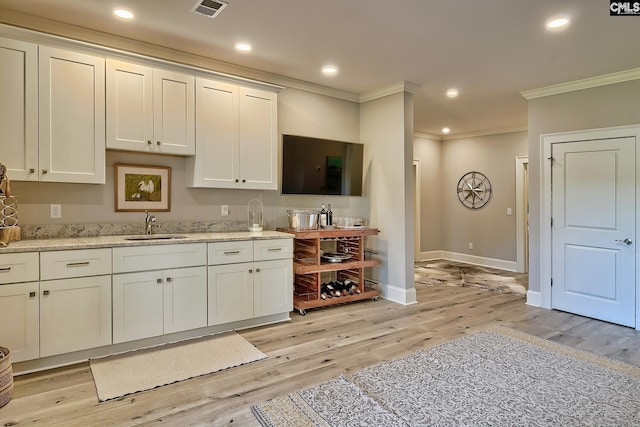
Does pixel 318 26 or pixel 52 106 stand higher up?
pixel 318 26

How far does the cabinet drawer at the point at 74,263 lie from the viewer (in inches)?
106

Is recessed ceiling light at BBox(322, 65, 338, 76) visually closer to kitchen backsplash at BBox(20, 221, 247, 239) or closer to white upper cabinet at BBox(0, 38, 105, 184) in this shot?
kitchen backsplash at BBox(20, 221, 247, 239)

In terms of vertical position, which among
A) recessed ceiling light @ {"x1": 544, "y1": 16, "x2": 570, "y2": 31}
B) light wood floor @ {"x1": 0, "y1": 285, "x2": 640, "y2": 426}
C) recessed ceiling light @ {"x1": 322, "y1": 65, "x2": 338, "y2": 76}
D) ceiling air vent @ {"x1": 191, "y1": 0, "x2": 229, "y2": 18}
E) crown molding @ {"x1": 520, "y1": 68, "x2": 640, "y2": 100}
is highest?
recessed ceiling light @ {"x1": 322, "y1": 65, "x2": 338, "y2": 76}

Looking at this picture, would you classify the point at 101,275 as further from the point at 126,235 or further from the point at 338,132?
the point at 338,132

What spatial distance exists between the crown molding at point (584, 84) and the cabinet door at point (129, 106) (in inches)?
174

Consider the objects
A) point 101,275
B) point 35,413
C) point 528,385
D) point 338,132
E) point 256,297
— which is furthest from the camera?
point 338,132

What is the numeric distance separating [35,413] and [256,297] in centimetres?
186

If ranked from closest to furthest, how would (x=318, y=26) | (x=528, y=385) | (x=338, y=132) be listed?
(x=528, y=385) → (x=318, y=26) → (x=338, y=132)

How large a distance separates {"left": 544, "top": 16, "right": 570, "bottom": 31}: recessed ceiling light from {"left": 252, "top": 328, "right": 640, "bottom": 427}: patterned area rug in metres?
2.71

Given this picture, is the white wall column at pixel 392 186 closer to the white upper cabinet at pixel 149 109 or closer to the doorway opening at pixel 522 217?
the white upper cabinet at pixel 149 109

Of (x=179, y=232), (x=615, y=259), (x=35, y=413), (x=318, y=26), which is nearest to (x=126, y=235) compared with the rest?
(x=179, y=232)

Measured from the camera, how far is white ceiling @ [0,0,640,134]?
2773 millimetres

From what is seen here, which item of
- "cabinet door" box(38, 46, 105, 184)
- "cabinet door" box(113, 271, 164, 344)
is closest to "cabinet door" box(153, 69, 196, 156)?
"cabinet door" box(38, 46, 105, 184)

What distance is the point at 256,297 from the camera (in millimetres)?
3674
